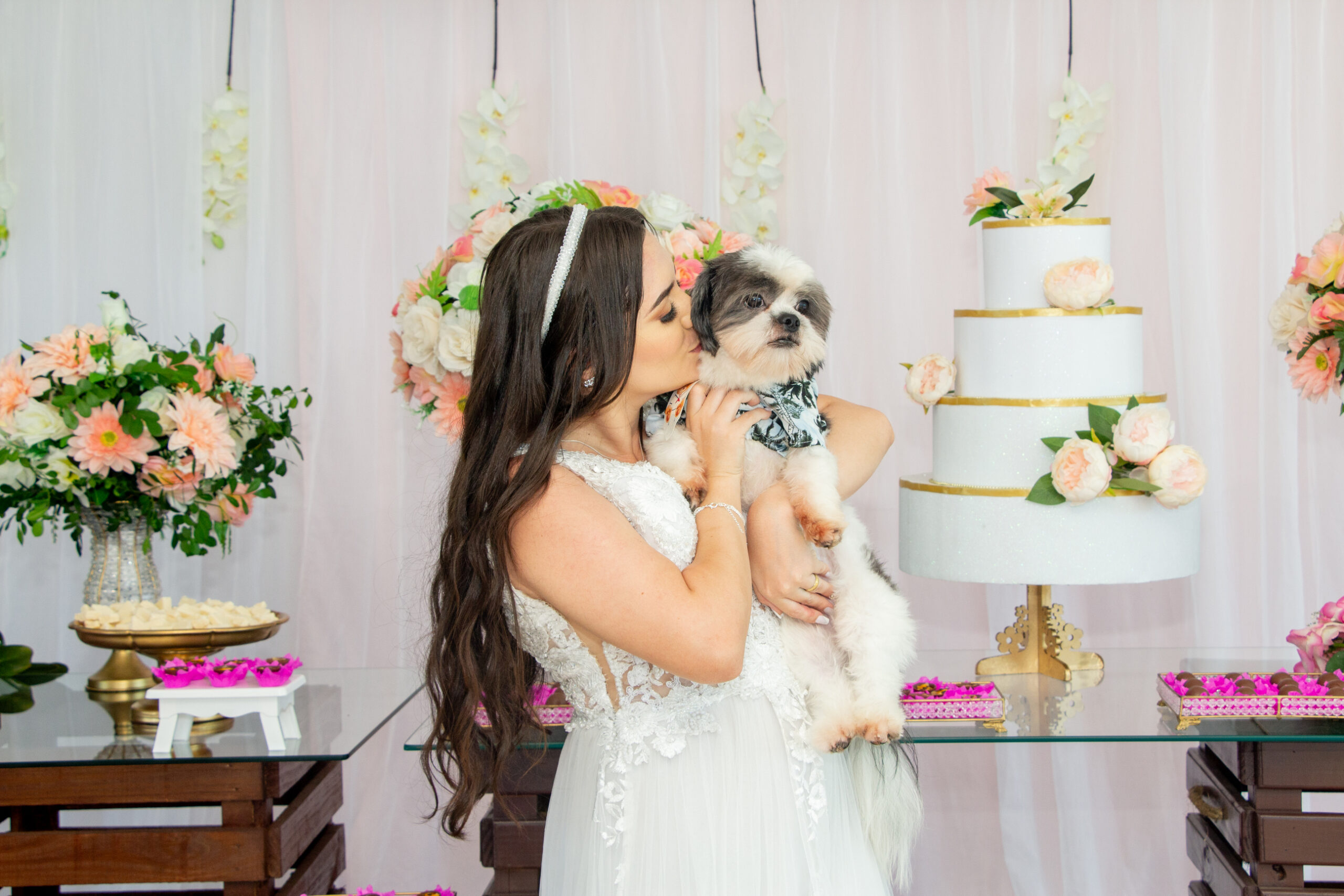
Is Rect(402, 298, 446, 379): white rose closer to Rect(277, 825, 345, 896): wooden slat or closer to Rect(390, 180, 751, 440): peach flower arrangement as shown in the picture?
Rect(390, 180, 751, 440): peach flower arrangement

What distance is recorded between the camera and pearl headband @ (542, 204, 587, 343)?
167 cm

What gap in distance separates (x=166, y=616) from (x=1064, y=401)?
2.07 metres

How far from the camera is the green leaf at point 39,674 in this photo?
2703mm

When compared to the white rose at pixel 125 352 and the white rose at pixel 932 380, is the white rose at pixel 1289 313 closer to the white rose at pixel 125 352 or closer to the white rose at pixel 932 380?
the white rose at pixel 932 380

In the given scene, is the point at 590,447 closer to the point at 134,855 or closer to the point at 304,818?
the point at 304,818

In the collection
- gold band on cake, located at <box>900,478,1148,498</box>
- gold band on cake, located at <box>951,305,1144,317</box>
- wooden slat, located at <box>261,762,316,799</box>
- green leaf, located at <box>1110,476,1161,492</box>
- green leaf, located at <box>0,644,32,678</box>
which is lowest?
wooden slat, located at <box>261,762,316,799</box>

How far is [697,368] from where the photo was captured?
2090mm

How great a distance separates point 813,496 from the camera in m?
2.00

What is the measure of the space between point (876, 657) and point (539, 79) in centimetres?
225

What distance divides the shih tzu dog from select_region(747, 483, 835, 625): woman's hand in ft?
0.10

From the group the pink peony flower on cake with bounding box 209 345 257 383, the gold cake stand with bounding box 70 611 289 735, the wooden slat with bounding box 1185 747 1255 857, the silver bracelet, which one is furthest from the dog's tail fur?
the pink peony flower on cake with bounding box 209 345 257 383

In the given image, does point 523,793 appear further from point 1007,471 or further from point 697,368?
point 1007,471

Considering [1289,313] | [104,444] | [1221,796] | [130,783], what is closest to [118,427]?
[104,444]

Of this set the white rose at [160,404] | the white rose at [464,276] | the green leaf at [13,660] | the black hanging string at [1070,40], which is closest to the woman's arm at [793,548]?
the white rose at [464,276]
